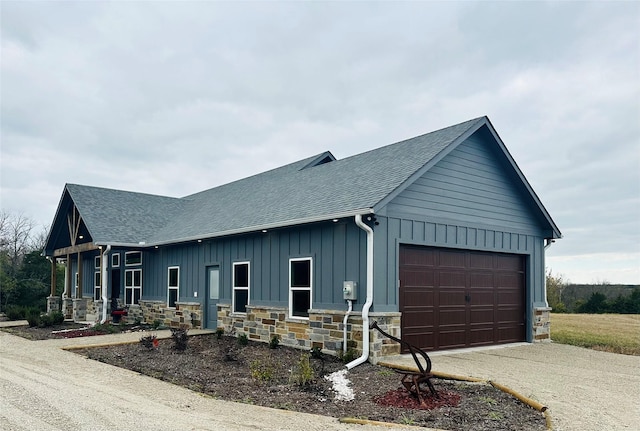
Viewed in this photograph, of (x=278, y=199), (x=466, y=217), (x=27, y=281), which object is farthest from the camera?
(x=27, y=281)

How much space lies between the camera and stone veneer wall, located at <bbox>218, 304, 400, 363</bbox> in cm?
1048

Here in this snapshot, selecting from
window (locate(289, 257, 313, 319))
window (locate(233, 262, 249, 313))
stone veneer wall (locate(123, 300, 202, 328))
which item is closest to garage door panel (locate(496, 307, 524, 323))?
window (locate(289, 257, 313, 319))

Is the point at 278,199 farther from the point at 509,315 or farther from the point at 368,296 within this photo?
the point at 509,315

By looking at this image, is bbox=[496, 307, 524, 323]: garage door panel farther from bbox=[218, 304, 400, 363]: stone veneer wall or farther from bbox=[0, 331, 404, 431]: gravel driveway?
bbox=[0, 331, 404, 431]: gravel driveway

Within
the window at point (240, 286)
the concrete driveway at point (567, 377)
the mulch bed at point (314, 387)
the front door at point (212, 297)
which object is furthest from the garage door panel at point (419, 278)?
the front door at point (212, 297)

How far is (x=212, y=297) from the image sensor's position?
52.9ft

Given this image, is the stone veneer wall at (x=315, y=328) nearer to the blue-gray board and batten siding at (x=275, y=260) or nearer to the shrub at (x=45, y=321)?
the blue-gray board and batten siding at (x=275, y=260)

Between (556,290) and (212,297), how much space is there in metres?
26.2

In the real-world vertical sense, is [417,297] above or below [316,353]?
above

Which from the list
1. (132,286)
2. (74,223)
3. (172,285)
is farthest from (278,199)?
(74,223)

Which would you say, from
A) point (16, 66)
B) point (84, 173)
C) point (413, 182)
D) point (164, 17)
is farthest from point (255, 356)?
point (84, 173)

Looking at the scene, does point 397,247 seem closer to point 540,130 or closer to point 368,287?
point 368,287

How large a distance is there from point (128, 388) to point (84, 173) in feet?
102

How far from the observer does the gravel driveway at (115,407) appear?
624cm
